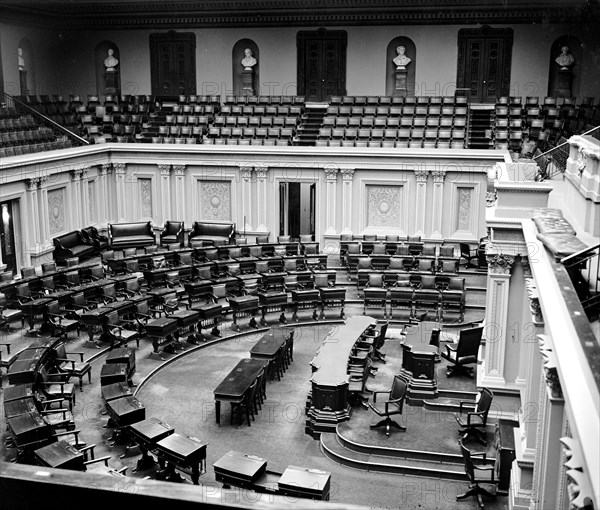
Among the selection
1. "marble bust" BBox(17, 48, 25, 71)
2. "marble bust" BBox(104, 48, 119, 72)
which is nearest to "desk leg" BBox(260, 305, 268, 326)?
"marble bust" BBox(17, 48, 25, 71)

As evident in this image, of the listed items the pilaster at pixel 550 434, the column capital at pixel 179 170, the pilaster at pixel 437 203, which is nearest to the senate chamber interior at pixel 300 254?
the pilaster at pixel 550 434

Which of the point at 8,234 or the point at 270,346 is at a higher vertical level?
the point at 8,234

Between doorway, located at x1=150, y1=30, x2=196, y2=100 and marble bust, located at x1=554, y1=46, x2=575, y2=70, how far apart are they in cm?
1527

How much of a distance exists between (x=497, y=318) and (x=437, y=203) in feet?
37.2

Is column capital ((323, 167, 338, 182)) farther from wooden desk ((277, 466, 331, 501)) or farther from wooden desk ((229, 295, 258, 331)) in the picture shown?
wooden desk ((277, 466, 331, 501))

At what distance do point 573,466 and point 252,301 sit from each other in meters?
12.4

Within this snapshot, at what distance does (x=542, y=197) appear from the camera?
1135 centimetres

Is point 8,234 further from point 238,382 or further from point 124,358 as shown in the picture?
point 238,382

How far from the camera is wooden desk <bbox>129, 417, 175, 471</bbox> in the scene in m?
9.84

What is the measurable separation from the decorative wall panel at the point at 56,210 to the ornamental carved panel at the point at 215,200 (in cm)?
473

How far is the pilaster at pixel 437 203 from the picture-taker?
22.6 meters

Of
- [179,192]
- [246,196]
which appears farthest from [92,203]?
[246,196]

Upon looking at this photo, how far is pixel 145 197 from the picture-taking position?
82.2 feet

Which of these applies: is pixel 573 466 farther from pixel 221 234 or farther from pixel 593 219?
pixel 221 234
